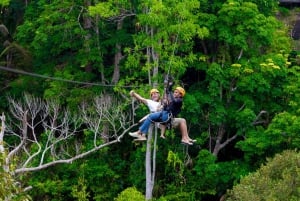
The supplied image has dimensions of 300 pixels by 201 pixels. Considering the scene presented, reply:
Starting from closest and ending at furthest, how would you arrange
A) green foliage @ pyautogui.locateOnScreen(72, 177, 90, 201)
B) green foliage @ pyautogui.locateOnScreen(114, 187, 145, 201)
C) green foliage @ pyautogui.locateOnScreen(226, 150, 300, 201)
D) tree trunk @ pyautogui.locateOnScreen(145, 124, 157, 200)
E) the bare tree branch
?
1. green foliage @ pyautogui.locateOnScreen(226, 150, 300, 201)
2. green foliage @ pyautogui.locateOnScreen(114, 187, 145, 201)
3. tree trunk @ pyautogui.locateOnScreen(145, 124, 157, 200)
4. the bare tree branch
5. green foliage @ pyautogui.locateOnScreen(72, 177, 90, 201)

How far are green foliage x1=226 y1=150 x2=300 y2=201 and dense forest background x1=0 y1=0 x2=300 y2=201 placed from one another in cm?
223

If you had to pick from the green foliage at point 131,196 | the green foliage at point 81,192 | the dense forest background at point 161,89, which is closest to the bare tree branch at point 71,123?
the dense forest background at point 161,89

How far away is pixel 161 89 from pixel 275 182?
5632 mm

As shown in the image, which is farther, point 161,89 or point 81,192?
point 81,192

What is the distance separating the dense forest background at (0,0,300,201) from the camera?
21359mm

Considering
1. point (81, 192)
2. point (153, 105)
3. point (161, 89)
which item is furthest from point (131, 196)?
point (153, 105)

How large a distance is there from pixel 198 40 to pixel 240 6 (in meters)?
2.78

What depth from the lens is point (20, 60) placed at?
84.2 feet

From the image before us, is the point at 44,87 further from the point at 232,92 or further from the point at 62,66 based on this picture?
the point at 232,92

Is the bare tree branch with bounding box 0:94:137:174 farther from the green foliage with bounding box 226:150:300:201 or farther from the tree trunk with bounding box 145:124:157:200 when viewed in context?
the green foliage with bounding box 226:150:300:201

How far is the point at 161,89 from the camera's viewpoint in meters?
21.6

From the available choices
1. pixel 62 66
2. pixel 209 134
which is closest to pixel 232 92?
pixel 209 134

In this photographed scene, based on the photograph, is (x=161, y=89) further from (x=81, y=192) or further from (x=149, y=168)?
(x=81, y=192)

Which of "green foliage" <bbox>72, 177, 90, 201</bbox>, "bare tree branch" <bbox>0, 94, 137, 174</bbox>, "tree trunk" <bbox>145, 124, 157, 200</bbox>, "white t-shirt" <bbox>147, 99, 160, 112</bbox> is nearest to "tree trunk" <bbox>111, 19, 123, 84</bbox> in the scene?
"bare tree branch" <bbox>0, 94, 137, 174</bbox>
